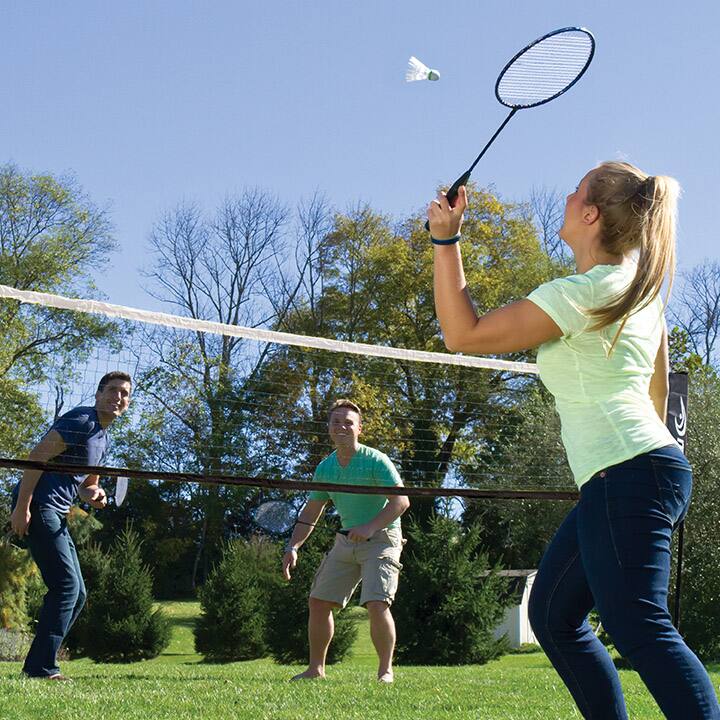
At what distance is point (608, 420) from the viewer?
2.77 m

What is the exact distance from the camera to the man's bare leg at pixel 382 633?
7078mm

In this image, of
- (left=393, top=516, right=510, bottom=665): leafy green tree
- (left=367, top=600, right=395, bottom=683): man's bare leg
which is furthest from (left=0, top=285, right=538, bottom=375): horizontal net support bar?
(left=393, top=516, right=510, bottom=665): leafy green tree

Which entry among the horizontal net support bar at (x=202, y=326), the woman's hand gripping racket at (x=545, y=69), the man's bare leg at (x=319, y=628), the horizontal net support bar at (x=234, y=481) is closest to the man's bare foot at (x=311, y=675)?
the man's bare leg at (x=319, y=628)

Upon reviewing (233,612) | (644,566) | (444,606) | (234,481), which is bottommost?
(233,612)

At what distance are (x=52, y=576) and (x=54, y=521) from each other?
0.33 m

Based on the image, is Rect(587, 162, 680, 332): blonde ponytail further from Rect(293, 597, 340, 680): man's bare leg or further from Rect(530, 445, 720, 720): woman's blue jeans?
Rect(293, 597, 340, 680): man's bare leg

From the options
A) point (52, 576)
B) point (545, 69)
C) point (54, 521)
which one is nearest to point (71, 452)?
point (54, 521)

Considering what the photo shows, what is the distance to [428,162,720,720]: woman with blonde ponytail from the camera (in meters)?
2.58

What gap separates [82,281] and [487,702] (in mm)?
32238

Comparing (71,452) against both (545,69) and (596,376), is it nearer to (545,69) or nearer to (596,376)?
(545,69)

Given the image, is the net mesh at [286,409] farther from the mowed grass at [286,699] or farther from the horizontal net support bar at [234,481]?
the mowed grass at [286,699]

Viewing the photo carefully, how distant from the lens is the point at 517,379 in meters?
33.3

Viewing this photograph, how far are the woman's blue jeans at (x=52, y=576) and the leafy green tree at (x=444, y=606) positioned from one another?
1028 cm

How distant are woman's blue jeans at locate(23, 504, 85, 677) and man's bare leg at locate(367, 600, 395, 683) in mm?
2057
